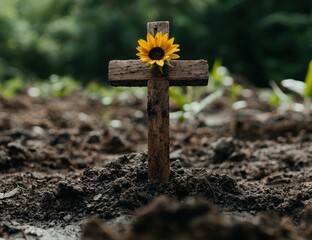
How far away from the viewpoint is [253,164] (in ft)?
13.6

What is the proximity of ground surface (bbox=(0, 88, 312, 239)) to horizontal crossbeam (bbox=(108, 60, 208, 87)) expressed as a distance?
1.46 feet

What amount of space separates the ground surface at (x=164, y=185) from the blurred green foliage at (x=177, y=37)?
9.23 meters

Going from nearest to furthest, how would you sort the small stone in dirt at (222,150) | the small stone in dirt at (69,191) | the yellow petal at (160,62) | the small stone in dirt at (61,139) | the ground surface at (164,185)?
the ground surface at (164,185) < the yellow petal at (160,62) < the small stone in dirt at (69,191) < the small stone in dirt at (222,150) < the small stone in dirt at (61,139)

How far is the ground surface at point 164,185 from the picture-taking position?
1669mm

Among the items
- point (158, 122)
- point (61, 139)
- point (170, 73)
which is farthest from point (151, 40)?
point (61, 139)

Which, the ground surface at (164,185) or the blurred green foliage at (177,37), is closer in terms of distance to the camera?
the ground surface at (164,185)

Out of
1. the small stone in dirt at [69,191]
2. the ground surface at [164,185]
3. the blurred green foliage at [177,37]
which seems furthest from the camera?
the blurred green foliage at [177,37]

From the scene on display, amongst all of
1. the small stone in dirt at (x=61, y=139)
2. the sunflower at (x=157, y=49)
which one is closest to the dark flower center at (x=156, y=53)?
the sunflower at (x=157, y=49)

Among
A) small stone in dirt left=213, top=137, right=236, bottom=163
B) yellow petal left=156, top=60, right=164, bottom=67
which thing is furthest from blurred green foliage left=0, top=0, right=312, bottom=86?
yellow petal left=156, top=60, right=164, bottom=67

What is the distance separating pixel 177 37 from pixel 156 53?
42.7 ft

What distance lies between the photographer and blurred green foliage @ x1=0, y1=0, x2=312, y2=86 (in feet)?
48.9

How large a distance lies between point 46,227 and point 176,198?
0.59 metres

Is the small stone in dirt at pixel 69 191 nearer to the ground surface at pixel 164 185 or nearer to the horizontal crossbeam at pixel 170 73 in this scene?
the ground surface at pixel 164 185

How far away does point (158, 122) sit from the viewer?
2.81 meters
